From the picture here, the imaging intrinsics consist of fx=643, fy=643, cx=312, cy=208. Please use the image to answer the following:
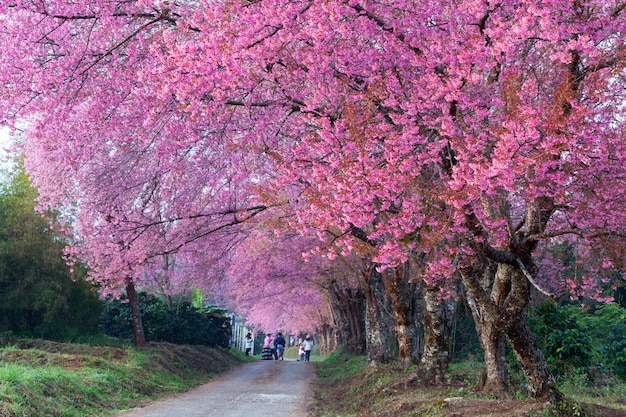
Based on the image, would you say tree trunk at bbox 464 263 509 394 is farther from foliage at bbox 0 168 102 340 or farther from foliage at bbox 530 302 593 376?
foliage at bbox 0 168 102 340

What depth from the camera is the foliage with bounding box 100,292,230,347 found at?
24.1m

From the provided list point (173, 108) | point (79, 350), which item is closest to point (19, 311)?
point (79, 350)

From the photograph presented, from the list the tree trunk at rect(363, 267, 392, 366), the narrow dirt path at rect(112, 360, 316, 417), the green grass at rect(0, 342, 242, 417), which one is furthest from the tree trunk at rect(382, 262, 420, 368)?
the green grass at rect(0, 342, 242, 417)

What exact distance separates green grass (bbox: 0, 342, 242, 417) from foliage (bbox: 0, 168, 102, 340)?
229 centimetres

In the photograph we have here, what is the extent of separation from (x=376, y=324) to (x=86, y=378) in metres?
10.5

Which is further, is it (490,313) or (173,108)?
(173,108)

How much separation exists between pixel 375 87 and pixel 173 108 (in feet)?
13.0

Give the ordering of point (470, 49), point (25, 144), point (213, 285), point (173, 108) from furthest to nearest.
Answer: point (213, 285) < point (25, 144) < point (173, 108) < point (470, 49)

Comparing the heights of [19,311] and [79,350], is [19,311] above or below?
above

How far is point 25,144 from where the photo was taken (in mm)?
18656

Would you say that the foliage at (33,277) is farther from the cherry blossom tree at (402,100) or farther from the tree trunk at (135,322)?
the cherry blossom tree at (402,100)

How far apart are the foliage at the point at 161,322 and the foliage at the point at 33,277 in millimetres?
1646

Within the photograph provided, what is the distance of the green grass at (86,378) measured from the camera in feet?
31.0

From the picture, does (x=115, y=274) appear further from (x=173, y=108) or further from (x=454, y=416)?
(x=454, y=416)
